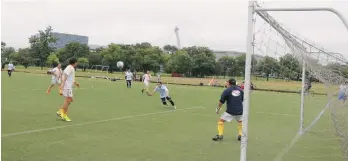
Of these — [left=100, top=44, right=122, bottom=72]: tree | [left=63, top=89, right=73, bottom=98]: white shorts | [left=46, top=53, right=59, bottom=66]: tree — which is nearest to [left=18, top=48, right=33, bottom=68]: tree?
[left=46, top=53, right=59, bottom=66]: tree

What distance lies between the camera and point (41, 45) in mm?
96812

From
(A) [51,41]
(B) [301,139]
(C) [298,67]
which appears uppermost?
(A) [51,41]

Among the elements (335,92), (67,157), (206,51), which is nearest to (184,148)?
(67,157)

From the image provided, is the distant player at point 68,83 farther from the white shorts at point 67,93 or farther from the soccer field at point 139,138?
the soccer field at point 139,138

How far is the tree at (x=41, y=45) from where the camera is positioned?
96750mm

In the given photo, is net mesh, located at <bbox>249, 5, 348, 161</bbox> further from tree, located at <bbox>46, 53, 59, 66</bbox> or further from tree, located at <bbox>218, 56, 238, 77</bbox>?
tree, located at <bbox>46, 53, 59, 66</bbox>

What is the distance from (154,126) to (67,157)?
184 inches

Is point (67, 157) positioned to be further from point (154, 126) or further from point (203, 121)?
point (203, 121)

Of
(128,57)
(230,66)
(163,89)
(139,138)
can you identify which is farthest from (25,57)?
(139,138)

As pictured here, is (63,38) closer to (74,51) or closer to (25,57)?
(25,57)

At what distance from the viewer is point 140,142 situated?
905 centimetres

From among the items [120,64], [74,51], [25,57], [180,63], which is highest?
[74,51]

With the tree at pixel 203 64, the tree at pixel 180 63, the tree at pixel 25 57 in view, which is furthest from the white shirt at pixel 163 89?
the tree at pixel 25 57

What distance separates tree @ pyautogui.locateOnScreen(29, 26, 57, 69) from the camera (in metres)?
96.8
